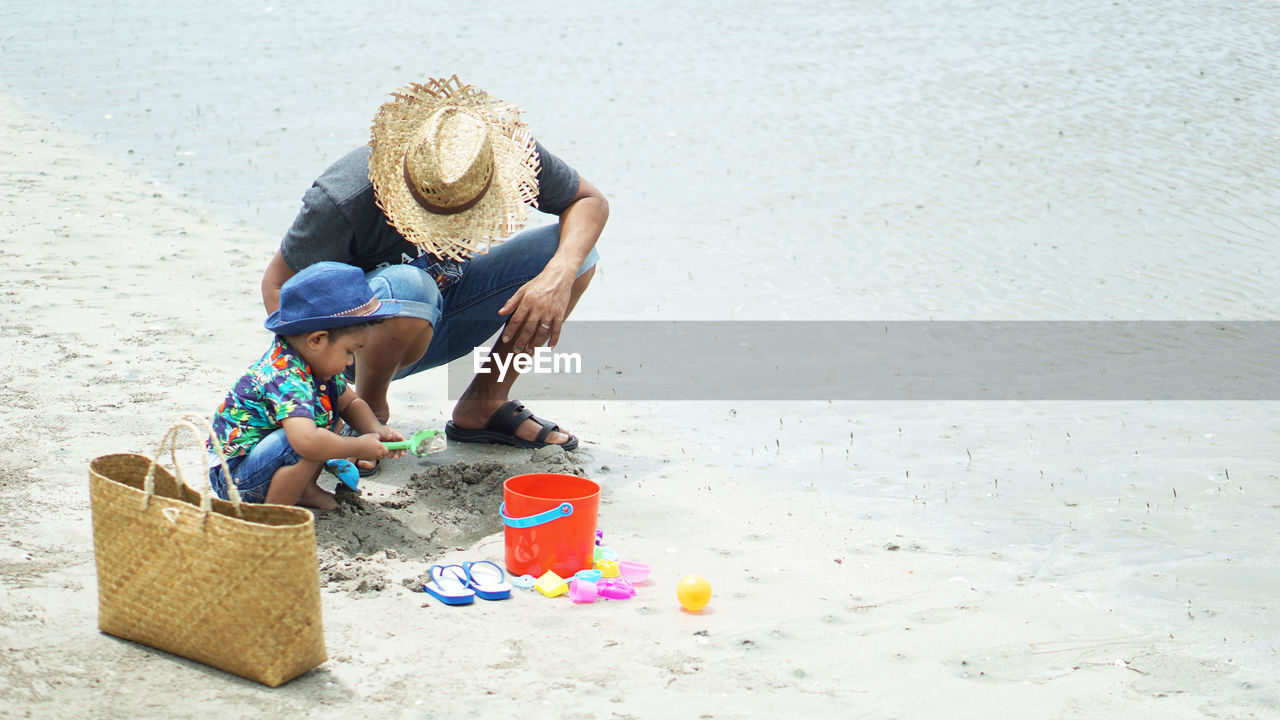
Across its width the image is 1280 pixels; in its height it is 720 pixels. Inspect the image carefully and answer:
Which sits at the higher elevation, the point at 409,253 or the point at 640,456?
the point at 409,253

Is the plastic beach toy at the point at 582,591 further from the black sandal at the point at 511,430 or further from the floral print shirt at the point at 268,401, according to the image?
the black sandal at the point at 511,430

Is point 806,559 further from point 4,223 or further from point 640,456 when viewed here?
point 4,223

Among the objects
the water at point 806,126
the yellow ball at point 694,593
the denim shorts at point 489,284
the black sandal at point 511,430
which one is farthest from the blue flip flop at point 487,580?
the water at point 806,126

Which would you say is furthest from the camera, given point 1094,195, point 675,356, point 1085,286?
point 1094,195

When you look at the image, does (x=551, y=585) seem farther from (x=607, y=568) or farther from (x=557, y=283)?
(x=557, y=283)

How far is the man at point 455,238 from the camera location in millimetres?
3738

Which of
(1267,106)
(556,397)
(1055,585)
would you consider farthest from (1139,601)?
(1267,106)

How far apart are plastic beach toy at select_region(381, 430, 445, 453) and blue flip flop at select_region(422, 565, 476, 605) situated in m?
0.32

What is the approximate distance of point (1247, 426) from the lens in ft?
15.6

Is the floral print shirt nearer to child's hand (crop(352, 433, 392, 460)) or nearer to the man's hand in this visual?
child's hand (crop(352, 433, 392, 460))

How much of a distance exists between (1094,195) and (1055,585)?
602 centimetres

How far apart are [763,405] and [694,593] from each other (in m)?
2.00

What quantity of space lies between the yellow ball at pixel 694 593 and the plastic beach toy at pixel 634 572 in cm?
20

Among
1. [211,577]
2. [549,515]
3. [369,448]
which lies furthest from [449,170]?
[211,577]
